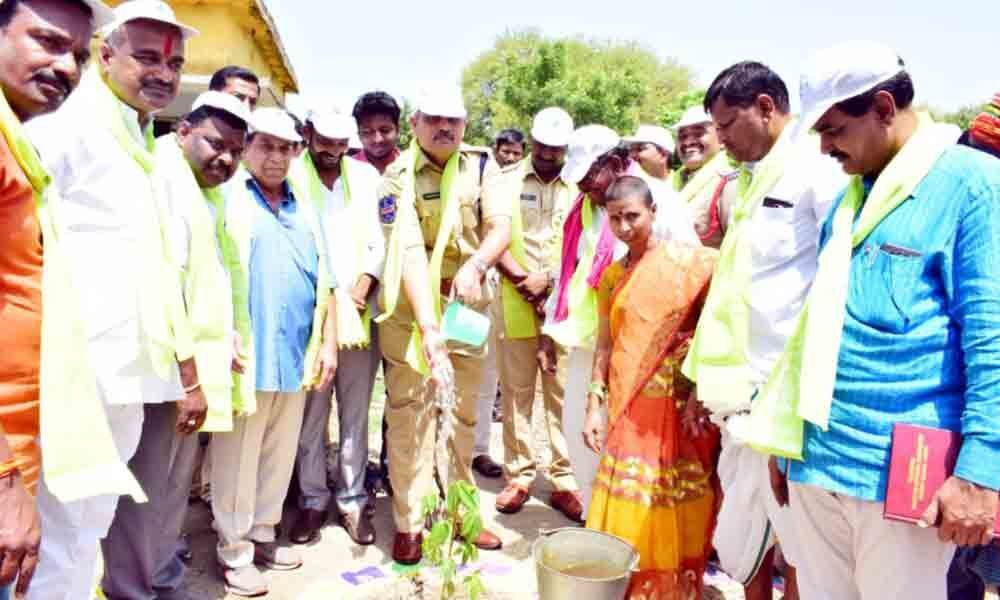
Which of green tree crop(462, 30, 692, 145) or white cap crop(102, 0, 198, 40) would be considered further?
green tree crop(462, 30, 692, 145)

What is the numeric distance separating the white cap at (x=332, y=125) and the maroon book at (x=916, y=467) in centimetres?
315

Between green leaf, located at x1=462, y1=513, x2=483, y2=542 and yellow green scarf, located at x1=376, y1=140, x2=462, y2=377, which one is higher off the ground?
yellow green scarf, located at x1=376, y1=140, x2=462, y2=377

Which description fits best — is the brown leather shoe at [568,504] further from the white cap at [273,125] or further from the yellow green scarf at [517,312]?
the white cap at [273,125]

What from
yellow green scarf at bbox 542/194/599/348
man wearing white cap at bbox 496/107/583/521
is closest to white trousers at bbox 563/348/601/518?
yellow green scarf at bbox 542/194/599/348

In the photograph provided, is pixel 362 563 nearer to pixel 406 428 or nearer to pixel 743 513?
pixel 406 428

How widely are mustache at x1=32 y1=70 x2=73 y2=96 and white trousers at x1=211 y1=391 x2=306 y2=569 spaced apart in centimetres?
197

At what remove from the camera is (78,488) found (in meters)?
1.90

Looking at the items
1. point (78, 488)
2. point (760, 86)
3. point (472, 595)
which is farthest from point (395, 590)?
point (760, 86)

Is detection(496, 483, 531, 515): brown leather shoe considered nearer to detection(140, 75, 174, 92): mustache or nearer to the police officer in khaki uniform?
the police officer in khaki uniform

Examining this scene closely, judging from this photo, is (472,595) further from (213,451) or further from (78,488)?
(213,451)

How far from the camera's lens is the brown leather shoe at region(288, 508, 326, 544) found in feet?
13.3

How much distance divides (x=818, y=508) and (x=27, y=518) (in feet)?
6.70

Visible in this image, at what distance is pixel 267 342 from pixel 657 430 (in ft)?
6.15

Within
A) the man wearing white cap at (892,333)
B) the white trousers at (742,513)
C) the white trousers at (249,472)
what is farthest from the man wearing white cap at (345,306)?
the man wearing white cap at (892,333)
